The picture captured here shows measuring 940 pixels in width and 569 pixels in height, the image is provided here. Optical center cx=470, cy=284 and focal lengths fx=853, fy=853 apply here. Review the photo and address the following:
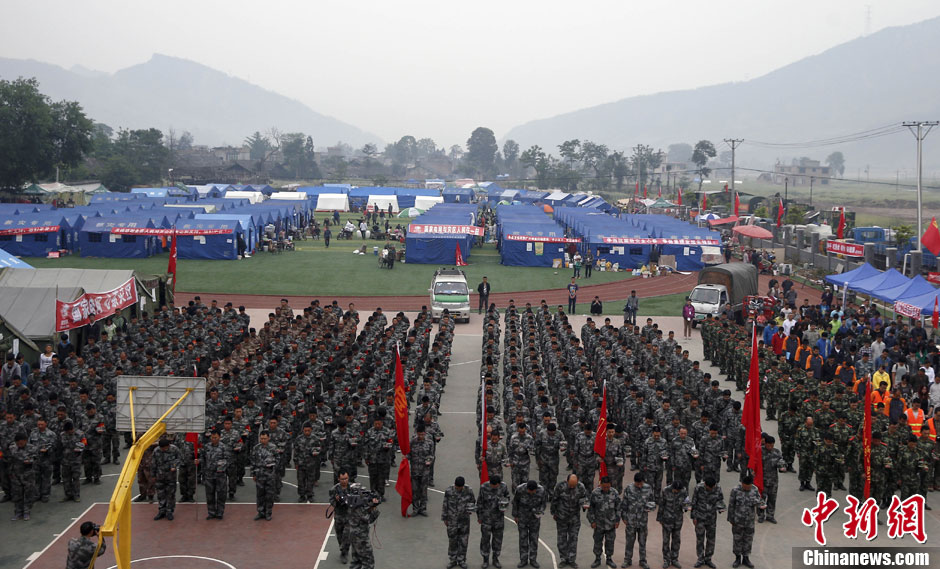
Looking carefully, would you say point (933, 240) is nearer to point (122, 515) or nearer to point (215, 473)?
point (215, 473)

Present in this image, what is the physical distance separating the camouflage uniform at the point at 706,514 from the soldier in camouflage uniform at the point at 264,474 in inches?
226

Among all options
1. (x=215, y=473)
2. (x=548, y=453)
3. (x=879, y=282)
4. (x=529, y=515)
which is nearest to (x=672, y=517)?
(x=529, y=515)

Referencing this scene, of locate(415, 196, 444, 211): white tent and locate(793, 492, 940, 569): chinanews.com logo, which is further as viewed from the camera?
locate(415, 196, 444, 211): white tent

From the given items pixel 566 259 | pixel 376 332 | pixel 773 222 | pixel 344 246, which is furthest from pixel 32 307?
pixel 773 222

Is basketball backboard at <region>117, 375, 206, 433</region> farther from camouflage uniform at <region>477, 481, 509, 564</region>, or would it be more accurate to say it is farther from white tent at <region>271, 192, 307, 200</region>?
white tent at <region>271, 192, 307, 200</region>

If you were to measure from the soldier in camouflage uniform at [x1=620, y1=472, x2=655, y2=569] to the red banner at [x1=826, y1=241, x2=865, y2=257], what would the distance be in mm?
27229

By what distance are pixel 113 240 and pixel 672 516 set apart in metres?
38.1

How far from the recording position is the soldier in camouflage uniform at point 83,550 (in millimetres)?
8641

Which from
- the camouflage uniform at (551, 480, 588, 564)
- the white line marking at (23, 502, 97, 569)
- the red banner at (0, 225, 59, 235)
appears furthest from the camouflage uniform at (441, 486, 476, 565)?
the red banner at (0, 225, 59, 235)

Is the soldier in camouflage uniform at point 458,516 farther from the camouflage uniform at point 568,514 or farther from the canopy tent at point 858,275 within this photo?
the canopy tent at point 858,275

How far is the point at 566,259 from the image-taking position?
42562 mm

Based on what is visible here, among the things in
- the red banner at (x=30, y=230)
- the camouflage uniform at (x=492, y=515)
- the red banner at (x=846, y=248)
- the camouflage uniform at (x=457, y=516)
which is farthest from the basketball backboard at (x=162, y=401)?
the red banner at (x=30, y=230)

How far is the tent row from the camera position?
2214cm

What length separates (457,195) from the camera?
9538 centimetres
